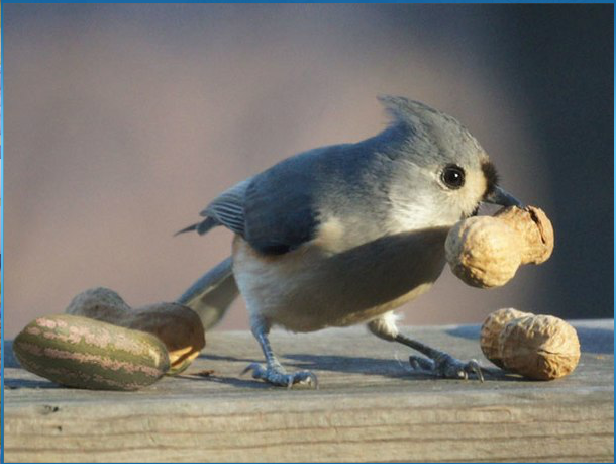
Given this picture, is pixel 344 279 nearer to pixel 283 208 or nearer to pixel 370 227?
pixel 370 227

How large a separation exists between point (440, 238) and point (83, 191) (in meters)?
0.97

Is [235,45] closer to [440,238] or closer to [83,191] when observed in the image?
[83,191]

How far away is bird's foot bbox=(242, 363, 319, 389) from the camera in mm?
1388

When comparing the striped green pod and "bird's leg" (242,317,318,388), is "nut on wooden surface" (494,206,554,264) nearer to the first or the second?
"bird's leg" (242,317,318,388)

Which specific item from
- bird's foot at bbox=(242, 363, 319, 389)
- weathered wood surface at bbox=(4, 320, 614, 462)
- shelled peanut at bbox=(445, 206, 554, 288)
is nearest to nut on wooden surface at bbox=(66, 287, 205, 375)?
bird's foot at bbox=(242, 363, 319, 389)

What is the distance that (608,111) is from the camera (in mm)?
2484

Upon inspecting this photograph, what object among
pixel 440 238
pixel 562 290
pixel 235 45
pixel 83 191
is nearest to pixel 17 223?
pixel 83 191

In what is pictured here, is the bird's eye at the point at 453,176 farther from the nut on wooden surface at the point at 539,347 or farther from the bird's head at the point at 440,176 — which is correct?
the nut on wooden surface at the point at 539,347

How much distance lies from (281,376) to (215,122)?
94cm

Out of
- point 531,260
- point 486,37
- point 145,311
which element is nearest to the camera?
point 531,260

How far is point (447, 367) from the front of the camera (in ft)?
4.85

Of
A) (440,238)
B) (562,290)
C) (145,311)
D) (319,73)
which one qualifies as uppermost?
(319,73)

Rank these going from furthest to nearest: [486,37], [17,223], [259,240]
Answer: [486,37] → [17,223] → [259,240]

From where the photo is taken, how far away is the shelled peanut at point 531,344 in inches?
51.6
